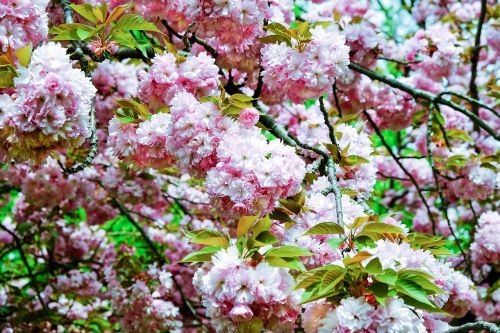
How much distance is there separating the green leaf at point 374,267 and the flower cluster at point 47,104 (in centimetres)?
86

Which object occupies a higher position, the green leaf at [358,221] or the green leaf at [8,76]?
the green leaf at [8,76]

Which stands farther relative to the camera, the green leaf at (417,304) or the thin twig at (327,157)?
the thin twig at (327,157)

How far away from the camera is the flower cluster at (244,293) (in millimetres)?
1459

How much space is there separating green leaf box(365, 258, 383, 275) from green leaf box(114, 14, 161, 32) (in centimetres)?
106

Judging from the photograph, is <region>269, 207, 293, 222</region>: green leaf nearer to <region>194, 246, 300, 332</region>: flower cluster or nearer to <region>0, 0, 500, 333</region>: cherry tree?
<region>0, 0, 500, 333</region>: cherry tree

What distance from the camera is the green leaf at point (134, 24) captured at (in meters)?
2.04

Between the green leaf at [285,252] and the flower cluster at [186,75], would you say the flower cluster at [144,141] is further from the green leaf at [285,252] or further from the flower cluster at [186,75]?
the green leaf at [285,252]

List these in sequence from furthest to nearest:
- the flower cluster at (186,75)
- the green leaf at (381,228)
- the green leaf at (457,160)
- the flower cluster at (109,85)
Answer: the flower cluster at (109,85), the green leaf at (457,160), the flower cluster at (186,75), the green leaf at (381,228)

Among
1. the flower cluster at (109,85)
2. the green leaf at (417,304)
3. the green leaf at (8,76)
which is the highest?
the flower cluster at (109,85)

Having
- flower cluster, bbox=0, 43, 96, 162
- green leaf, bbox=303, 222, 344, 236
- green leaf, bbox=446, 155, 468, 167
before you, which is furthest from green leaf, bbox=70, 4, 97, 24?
green leaf, bbox=446, 155, 468, 167

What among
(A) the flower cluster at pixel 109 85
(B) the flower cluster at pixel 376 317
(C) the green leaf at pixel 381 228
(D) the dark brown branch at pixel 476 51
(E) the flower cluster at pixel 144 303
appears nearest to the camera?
(B) the flower cluster at pixel 376 317

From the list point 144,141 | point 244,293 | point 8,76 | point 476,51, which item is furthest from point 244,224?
point 476,51

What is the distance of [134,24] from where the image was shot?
2066 mm

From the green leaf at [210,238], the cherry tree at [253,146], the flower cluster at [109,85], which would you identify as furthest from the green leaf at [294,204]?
the flower cluster at [109,85]
